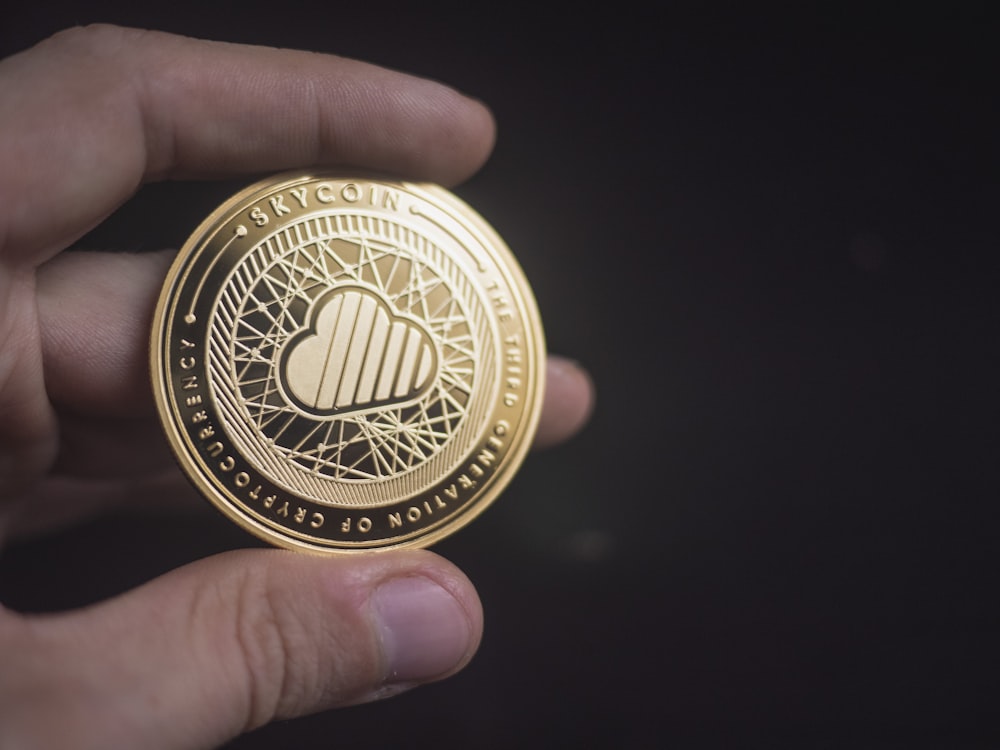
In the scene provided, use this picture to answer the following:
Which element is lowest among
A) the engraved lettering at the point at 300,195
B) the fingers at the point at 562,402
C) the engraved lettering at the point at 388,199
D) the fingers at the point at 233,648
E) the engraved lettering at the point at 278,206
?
the fingers at the point at 233,648

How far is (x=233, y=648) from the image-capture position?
3.77 ft

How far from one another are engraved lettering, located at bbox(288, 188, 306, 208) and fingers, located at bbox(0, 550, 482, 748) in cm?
61

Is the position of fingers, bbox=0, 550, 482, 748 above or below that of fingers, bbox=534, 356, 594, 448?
below

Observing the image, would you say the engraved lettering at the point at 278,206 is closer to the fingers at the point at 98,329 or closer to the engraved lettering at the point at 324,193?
the engraved lettering at the point at 324,193

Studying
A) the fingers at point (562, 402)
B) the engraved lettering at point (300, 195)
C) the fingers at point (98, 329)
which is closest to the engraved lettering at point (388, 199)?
the engraved lettering at point (300, 195)

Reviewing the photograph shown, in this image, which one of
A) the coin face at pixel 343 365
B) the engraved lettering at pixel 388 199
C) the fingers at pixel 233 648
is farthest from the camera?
the engraved lettering at pixel 388 199

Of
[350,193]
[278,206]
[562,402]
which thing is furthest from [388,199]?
[562,402]

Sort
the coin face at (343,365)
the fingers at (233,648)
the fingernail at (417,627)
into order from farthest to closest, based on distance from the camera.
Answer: the coin face at (343,365), the fingernail at (417,627), the fingers at (233,648)

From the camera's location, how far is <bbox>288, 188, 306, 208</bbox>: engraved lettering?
4.75 feet

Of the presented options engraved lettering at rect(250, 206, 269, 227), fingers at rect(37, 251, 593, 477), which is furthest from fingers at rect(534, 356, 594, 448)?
fingers at rect(37, 251, 593, 477)

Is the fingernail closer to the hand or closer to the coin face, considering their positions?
the hand

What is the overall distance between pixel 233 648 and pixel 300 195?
77 cm

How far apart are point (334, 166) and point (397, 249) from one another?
7.7 inches

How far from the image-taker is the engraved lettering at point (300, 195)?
4.75 feet
